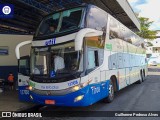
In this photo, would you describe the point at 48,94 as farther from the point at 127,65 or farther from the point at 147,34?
the point at 147,34

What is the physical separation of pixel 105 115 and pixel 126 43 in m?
6.47

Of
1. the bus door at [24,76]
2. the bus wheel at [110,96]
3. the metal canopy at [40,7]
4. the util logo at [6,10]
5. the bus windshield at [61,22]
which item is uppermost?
the metal canopy at [40,7]

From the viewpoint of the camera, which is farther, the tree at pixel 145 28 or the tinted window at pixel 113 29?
the tree at pixel 145 28

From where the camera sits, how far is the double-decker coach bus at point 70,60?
793 centimetres

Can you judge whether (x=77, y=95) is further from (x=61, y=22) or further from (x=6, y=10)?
(x=6, y=10)

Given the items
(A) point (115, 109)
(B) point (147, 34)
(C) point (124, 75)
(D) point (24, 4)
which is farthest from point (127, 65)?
(B) point (147, 34)

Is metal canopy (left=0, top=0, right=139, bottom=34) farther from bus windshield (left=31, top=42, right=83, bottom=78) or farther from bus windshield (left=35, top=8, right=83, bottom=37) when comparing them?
→ bus windshield (left=31, top=42, right=83, bottom=78)

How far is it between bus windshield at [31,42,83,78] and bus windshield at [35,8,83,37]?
0.67 metres

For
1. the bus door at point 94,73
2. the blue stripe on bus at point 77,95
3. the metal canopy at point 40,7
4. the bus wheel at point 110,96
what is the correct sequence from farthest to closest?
1. the metal canopy at point 40,7
2. the bus wheel at point 110,96
3. the bus door at point 94,73
4. the blue stripe on bus at point 77,95

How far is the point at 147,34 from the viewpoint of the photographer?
53312mm

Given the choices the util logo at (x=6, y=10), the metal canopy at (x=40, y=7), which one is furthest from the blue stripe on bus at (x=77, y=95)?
the metal canopy at (x=40, y=7)

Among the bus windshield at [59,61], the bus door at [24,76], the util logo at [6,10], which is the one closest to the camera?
the bus windshield at [59,61]

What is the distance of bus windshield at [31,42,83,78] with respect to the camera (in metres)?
8.05

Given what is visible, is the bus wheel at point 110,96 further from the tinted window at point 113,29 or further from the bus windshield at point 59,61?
the bus windshield at point 59,61
